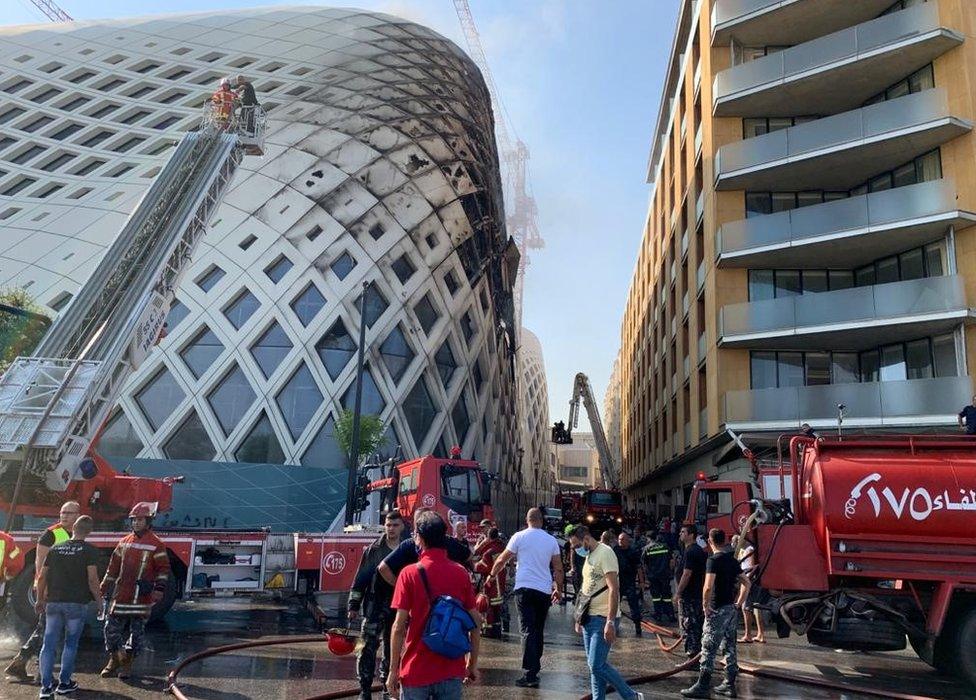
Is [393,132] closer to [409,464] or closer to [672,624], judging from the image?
[409,464]

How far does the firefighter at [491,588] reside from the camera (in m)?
10.8

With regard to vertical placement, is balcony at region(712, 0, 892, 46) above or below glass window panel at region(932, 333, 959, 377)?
above

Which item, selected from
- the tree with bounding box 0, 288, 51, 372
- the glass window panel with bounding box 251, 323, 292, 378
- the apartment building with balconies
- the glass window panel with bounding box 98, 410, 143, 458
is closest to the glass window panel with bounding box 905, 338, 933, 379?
the apartment building with balconies

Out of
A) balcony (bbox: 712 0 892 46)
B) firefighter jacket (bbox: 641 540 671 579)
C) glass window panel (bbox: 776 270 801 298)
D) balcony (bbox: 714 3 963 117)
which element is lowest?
firefighter jacket (bbox: 641 540 671 579)

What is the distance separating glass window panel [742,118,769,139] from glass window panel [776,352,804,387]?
7976 mm

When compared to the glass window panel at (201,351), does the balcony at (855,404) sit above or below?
below

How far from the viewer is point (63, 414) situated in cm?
1191

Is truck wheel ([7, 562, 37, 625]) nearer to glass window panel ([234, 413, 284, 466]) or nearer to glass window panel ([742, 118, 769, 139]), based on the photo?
glass window panel ([234, 413, 284, 466])

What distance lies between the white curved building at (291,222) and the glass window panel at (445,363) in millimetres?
119

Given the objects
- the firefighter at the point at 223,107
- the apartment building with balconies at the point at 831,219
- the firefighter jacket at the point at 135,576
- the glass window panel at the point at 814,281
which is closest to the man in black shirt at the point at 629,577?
the apartment building with balconies at the point at 831,219

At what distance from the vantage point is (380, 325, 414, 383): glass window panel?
33.2 m

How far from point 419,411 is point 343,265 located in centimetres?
779

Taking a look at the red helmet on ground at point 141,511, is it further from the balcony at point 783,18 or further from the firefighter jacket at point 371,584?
the balcony at point 783,18

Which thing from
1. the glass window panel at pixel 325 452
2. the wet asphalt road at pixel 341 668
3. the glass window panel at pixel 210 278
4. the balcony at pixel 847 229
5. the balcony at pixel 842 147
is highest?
the balcony at pixel 842 147
